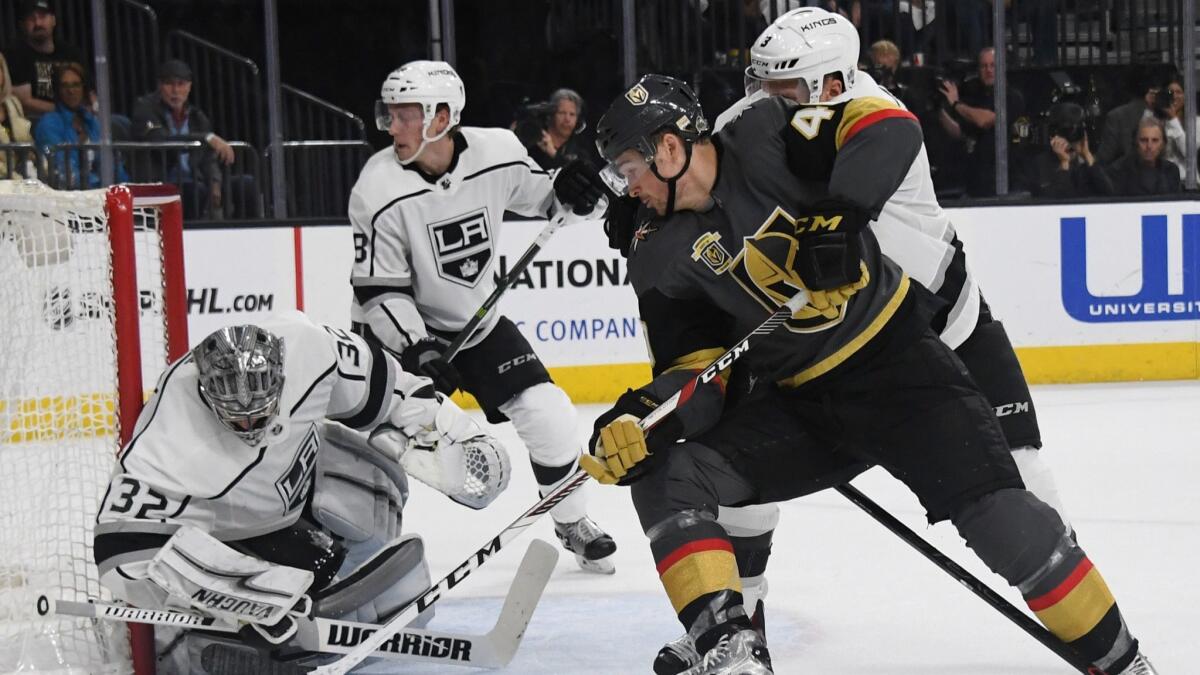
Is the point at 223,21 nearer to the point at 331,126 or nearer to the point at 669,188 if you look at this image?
the point at 331,126

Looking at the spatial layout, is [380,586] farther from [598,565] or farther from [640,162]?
[640,162]

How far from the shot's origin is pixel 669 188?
2.39 meters

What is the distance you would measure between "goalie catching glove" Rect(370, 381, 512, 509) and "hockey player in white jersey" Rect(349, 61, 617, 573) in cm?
64

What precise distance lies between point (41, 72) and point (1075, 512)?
433 cm

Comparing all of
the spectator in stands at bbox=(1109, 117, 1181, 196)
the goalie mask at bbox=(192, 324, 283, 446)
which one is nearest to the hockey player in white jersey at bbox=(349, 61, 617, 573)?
the goalie mask at bbox=(192, 324, 283, 446)

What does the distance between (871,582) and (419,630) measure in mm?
1074

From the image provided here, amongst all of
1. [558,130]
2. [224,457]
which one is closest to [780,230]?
[224,457]

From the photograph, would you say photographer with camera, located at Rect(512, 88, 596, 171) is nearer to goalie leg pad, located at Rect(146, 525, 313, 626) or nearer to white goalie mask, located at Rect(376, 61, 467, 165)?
white goalie mask, located at Rect(376, 61, 467, 165)

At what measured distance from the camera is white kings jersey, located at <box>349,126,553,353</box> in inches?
147

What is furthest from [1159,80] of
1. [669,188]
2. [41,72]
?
[669,188]

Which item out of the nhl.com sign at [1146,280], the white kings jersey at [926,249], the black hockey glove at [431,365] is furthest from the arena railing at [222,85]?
the white kings jersey at [926,249]

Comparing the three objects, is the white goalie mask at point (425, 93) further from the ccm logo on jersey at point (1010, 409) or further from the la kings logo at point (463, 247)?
the ccm logo on jersey at point (1010, 409)

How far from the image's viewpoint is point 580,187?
12.4 feet

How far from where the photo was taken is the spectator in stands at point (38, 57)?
6.39 metres
